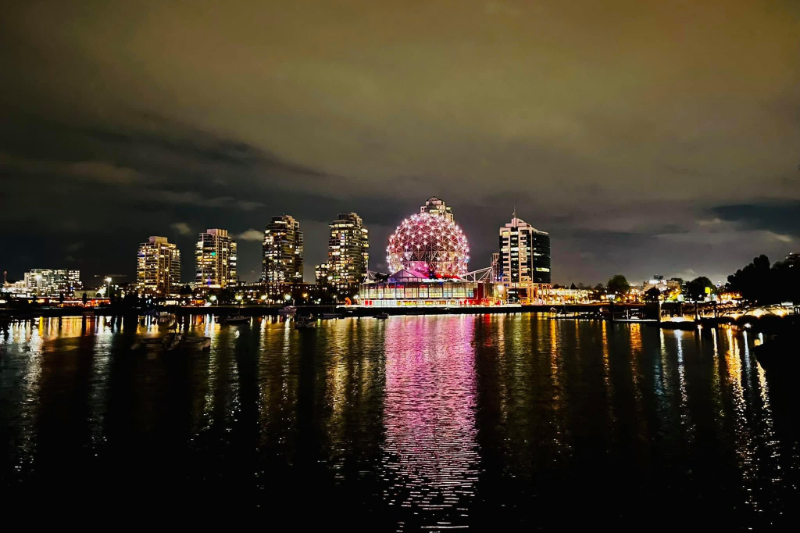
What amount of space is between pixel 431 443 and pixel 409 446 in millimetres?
789

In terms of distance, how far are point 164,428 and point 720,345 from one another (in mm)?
52977

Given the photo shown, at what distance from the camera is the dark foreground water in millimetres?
13078

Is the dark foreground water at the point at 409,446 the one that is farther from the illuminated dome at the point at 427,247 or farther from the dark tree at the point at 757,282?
the illuminated dome at the point at 427,247

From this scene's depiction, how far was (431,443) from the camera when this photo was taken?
59.8 ft

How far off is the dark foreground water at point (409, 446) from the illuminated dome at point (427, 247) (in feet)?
394

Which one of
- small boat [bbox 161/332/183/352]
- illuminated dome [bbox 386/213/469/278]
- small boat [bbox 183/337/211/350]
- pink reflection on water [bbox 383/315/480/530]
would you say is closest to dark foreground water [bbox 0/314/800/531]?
pink reflection on water [bbox 383/315/480/530]

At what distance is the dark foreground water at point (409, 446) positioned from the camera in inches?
515

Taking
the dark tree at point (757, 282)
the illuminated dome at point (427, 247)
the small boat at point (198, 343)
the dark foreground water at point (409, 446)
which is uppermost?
the illuminated dome at point (427, 247)

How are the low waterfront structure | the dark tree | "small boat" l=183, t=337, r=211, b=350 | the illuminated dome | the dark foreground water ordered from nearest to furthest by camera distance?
the dark foreground water
"small boat" l=183, t=337, r=211, b=350
the dark tree
the illuminated dome
the low waterfront structure

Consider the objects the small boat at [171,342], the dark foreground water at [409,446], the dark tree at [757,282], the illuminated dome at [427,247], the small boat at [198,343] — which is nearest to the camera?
the dark foreground water at [409,446]

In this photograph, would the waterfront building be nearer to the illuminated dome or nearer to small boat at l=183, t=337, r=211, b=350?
the illuminated dome

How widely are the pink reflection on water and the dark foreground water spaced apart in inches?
3.0

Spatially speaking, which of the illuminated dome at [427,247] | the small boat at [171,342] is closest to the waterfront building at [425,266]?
the illuminated dome at [427,247]

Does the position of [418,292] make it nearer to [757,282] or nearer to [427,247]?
[427,247]
